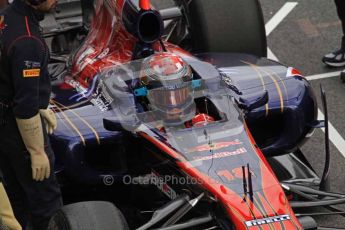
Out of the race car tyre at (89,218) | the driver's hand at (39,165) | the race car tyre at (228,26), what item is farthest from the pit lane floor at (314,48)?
the driver's hand at (39,165)

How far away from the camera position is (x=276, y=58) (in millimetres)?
7484

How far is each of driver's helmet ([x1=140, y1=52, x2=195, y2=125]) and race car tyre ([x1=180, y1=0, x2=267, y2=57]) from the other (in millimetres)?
1283

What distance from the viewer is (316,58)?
292 inches

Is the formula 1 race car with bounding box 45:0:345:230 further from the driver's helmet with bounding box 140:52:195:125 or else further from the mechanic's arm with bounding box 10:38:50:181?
the mechanic's arm with bounding box 10:38:50:181

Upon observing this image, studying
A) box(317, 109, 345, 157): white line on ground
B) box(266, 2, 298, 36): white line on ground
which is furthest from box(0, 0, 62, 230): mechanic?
box(266, 2, 298, 36): white line on ground

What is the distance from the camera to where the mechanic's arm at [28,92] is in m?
4.15

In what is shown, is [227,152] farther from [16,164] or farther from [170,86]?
[16,164]

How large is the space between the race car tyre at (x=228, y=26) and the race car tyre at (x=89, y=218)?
2185mm

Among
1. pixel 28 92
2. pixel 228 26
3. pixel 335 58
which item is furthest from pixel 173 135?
pixel 335 58

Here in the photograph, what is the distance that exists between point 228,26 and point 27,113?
2.22m

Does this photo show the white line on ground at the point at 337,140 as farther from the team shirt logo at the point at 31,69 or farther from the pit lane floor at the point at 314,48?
the team shirt logo at the point at 31,69

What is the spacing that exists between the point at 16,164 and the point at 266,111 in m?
1.48

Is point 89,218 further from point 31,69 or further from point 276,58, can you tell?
point 276,58

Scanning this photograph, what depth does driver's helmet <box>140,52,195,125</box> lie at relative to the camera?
4.63 metres
